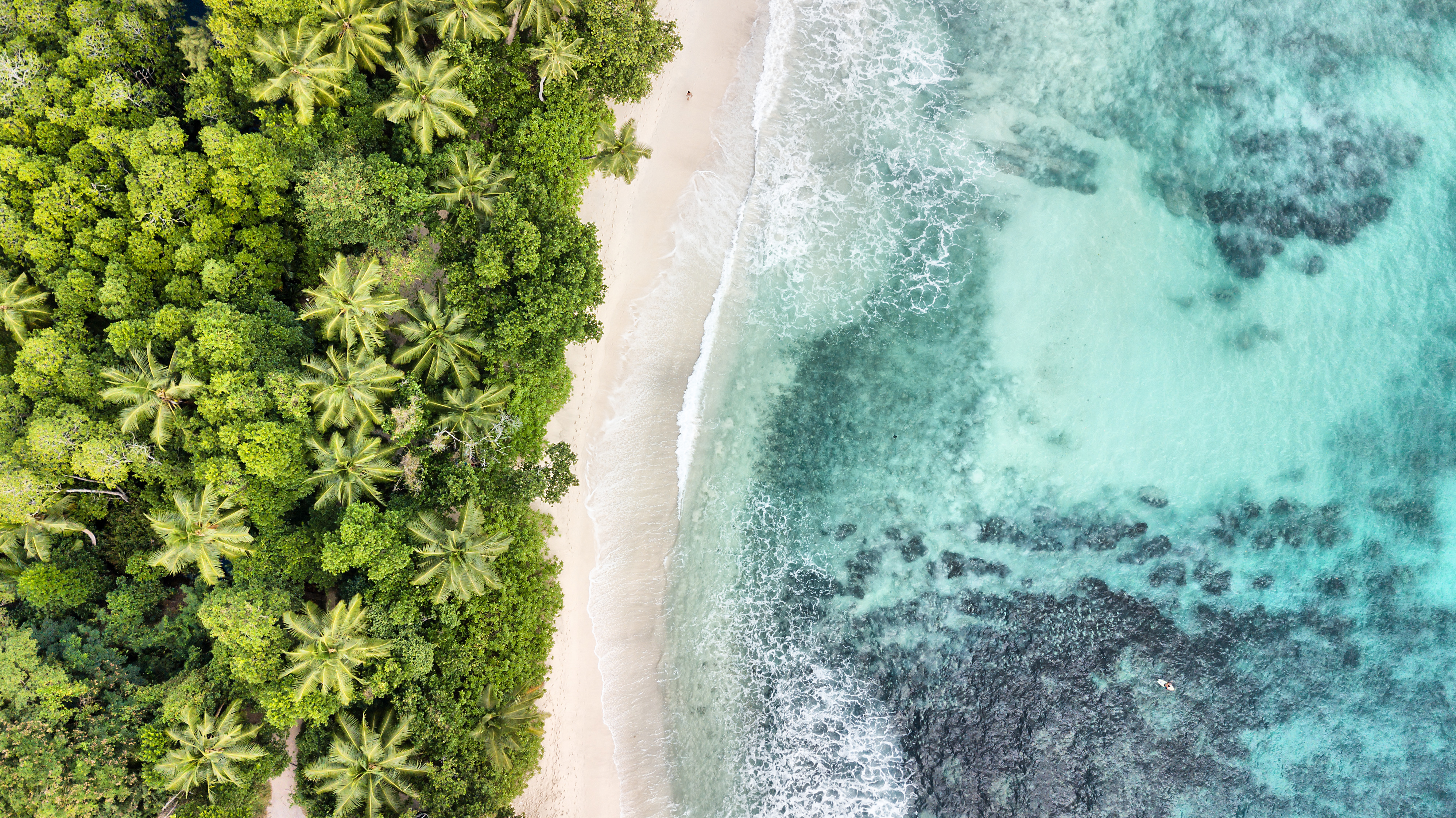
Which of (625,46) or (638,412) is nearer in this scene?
(625,46)

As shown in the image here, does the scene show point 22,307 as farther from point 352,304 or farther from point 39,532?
point 352,304

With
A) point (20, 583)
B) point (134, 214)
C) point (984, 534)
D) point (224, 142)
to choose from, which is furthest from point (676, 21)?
point (20, 583)

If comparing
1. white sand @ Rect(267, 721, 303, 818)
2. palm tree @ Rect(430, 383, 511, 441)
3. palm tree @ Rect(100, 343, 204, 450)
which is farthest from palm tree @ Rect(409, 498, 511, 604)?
white sand @ Rect(267, 721, 303, 818)

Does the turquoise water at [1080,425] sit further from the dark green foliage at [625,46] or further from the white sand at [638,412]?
the dark green foliage at [625,46]

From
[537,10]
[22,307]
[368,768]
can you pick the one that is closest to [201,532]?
[368,768]

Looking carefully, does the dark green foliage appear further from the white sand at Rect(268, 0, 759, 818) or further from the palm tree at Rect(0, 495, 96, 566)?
the palm tree at Rect(0, 495, 96, 566)
